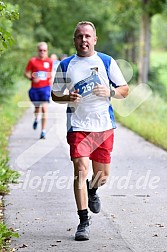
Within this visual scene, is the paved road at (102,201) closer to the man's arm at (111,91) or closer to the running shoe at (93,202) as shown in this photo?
the running shoe at (93,202)

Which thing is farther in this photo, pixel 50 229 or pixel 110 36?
pixel 110 36

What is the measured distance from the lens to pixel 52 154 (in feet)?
43.8

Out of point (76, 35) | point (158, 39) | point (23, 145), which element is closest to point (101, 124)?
point (76, 35)

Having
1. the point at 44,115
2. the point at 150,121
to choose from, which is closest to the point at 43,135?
the point at 44,115

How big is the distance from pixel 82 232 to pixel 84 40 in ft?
6.11

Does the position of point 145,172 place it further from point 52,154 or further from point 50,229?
point 50,229

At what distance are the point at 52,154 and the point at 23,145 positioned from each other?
1464 mm

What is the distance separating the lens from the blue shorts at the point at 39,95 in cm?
1592

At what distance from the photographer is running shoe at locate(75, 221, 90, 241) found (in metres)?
7.04

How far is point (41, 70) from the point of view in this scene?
16.0 metres

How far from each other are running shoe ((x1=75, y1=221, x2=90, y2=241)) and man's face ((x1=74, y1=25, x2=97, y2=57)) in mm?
1673

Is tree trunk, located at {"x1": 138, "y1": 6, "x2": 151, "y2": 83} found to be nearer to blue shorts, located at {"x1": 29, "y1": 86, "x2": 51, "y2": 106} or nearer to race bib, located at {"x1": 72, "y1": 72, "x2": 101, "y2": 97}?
blue shorts, located at {"x1": 29, "y1": 86, "x2": 51, "y2": 106}

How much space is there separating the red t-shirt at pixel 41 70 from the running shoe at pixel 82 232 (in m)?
9.08

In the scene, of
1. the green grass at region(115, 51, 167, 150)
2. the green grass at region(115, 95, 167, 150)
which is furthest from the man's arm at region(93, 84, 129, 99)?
the green grass at region(115, 95, 167, 150)
